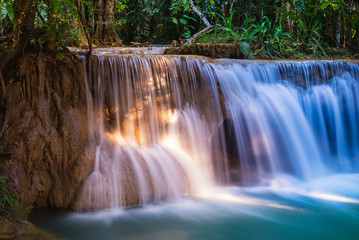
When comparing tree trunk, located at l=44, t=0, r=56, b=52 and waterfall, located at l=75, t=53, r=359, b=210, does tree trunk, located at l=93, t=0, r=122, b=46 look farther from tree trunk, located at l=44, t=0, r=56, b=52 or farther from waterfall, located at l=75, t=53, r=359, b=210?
tree trunk, located at l=44, t=0, r=56, b=52

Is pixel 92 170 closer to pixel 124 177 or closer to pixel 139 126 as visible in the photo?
pixel 124 177

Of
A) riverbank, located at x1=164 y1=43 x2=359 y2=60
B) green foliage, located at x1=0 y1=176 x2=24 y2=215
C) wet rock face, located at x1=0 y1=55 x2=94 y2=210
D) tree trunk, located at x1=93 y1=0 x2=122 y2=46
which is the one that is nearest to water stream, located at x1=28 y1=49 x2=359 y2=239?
wet rock face, located at x1=0 y1=55 x2=94 y2=210

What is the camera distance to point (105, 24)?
10.8 m

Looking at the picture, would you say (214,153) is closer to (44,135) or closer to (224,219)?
(224,219)

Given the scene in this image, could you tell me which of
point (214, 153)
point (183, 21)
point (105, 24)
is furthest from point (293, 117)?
point (183, 21)

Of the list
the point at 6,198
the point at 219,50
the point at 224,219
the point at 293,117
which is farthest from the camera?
the point at 219,50

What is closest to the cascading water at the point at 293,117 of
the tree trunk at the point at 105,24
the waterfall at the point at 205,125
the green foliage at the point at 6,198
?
the waterfall at the point at 205,125

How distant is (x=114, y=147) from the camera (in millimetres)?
5270

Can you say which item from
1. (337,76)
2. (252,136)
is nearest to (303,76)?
(337,76)

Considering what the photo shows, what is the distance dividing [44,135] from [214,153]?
2.78m

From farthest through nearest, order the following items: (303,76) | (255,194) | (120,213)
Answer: (303,76), (255,194), (120,213)

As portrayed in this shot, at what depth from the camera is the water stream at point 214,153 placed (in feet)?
14.7

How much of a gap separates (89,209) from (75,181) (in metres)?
0.44

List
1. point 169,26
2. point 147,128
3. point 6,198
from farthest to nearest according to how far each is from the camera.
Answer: point 169,26, point 147,128, point 6,198
